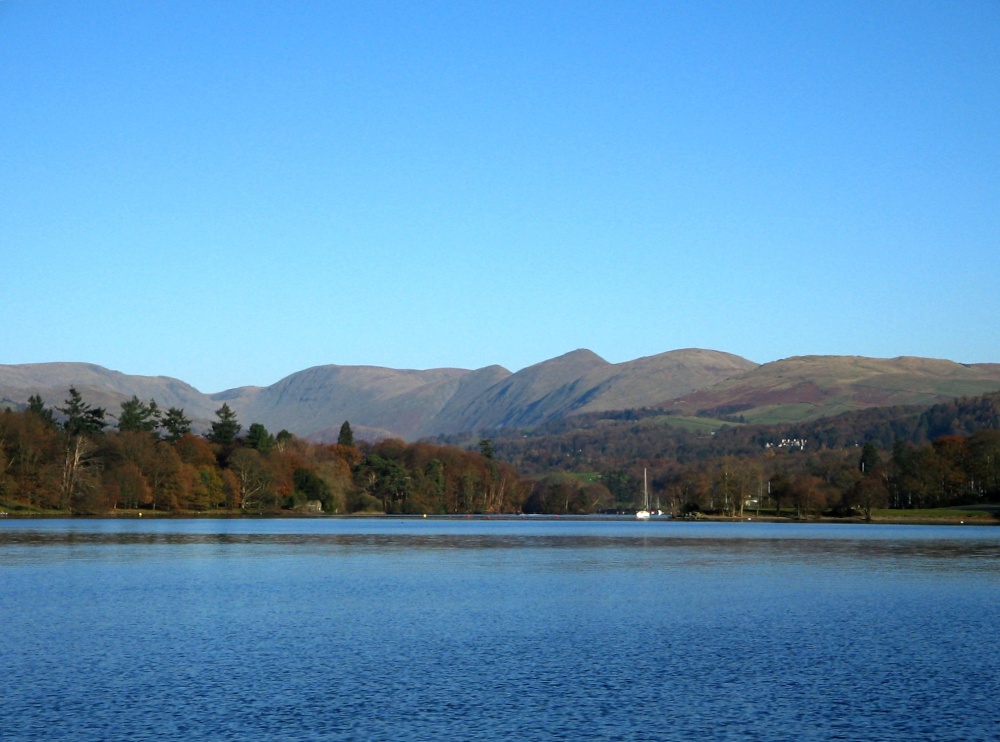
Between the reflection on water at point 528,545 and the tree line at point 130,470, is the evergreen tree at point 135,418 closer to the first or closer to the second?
the tree line at point 130,470

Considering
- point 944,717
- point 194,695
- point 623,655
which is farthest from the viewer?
point 623,655

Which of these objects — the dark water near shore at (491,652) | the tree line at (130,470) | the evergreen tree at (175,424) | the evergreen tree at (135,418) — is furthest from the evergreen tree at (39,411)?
the dark water near shore at (491,652)

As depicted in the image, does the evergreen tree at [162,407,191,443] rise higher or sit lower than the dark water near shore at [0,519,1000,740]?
higher

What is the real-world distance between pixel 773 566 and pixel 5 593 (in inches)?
1835

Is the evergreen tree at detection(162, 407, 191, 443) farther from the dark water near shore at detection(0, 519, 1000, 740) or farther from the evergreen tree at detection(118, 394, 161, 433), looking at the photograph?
the dark water near shore at detection(0, 519, 1000, 740)

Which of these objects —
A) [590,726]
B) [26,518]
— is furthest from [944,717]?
[26,518]

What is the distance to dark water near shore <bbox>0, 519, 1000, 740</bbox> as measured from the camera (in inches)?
1009

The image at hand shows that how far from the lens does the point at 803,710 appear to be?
27188 mm

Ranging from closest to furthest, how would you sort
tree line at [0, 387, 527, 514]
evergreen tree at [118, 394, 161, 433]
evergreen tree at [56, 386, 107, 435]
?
tree line at [0, 387, 527, 514] < evergreen tree at [56, 386, 107, 435] < evergreen tree at [118, 394, 161, 433]

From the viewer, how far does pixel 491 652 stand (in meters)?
35.1

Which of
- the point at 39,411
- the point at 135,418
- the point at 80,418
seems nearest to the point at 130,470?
the point at 80,418

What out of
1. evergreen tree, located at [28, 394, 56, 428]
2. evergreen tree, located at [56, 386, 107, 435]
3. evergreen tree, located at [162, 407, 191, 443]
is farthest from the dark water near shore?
evergreen tree, located at [162, 407, 191, 443]

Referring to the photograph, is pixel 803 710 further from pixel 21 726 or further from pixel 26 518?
pixel 26 518

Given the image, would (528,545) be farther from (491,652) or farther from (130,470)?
(130,470)
